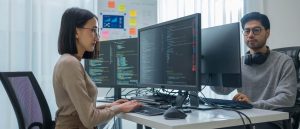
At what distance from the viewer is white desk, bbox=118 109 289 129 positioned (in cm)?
114

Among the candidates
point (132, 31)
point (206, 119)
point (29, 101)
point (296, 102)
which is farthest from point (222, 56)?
point (132, 31)

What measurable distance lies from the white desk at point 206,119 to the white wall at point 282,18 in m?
2.36

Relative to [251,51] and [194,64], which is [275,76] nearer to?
[251,51]

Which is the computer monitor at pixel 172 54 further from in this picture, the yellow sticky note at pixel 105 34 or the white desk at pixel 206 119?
the yellow sticky note at pixel 105 34

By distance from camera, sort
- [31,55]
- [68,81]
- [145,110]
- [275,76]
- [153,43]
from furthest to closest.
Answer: [31,55] → [275,76] → [153,43] → [145,110] → [68,81]

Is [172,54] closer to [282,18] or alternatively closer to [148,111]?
[148,111]

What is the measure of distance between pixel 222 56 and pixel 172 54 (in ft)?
0.86

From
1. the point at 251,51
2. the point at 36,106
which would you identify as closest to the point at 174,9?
the point at 251,51

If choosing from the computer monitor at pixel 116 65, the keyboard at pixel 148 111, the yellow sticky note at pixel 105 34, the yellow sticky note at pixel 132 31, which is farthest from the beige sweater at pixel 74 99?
the yellow sticky note at pixel 132 31

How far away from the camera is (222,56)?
1576mm

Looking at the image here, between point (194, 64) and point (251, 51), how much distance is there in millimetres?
840

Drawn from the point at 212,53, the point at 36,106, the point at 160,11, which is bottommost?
the point at 36,106

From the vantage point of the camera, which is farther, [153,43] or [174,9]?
[174,9]

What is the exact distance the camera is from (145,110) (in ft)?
4.78
